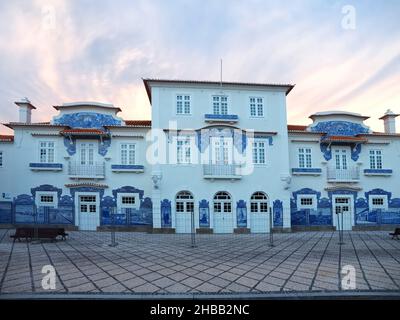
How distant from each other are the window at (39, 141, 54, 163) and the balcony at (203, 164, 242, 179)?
452 inches

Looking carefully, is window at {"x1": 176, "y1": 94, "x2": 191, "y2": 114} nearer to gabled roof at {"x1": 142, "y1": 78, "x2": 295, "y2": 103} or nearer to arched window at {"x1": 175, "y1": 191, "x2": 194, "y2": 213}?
gabled roof at {"x1": 142, "y1": 78, "x2": 295, "y2": 103}

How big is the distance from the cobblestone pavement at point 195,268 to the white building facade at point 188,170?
6.59m

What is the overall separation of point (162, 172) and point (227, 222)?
5712 mm

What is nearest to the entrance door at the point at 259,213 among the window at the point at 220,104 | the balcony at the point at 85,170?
the window at the point at 220,104

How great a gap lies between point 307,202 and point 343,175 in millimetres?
3640

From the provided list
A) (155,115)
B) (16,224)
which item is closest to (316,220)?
(155,115)

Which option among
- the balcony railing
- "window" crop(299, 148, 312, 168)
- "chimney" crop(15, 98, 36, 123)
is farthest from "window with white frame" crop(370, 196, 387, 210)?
"chimney" crop(15, 98, 36, 123)

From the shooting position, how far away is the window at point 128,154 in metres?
18.8

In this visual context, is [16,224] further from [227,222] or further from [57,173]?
[227,222]

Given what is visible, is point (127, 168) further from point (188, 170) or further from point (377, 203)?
point (377, 203)

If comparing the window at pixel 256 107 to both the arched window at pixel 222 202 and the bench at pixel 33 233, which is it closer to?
the arched window at pixel 222 202

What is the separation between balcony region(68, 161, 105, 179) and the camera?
18.1m

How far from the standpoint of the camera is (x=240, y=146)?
17.7m

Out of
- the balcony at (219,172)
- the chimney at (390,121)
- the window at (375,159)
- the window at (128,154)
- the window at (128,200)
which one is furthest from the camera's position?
the chimney at (390,121)
